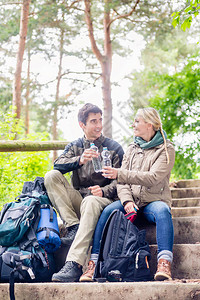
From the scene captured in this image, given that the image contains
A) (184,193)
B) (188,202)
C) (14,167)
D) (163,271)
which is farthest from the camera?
(14,167)

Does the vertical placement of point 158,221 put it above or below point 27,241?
above

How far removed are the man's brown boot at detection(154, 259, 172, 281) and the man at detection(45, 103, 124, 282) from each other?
2.01 ft

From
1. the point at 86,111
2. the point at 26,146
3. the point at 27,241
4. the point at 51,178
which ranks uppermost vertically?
the point at 86,111

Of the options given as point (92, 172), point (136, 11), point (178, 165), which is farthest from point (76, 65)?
point (92, 172)

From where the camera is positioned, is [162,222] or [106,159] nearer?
[162,222]

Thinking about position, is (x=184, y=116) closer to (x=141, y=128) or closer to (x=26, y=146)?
(x=26, y=146)

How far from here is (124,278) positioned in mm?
2793

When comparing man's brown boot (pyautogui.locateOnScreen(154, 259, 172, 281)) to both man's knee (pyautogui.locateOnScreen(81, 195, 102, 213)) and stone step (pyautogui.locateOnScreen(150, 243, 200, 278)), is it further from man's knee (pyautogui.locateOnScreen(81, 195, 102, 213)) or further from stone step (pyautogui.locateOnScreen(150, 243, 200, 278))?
man's knee (pyautogui.locateOnScreen(81, 195, 102, 213))

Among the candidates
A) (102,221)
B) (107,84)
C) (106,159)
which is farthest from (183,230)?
(107,84)

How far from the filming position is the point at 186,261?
3.06 metres

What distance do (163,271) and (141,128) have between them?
52.1 inches

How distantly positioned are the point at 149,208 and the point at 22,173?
13.8 ft

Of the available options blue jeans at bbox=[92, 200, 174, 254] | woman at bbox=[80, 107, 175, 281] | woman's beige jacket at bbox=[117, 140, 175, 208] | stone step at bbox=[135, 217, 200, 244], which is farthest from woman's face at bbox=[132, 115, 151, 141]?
stone step at bbox=[135, 217, 200, 244]

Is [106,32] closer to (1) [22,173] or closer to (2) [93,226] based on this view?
(1) [22,173]
